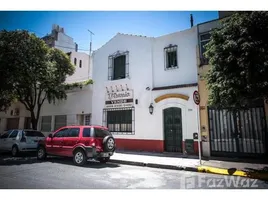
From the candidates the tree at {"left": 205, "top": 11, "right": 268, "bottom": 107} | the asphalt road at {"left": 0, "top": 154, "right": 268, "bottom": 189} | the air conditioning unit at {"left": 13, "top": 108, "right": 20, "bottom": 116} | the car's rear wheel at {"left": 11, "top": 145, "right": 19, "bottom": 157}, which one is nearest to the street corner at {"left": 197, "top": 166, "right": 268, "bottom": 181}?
the asphalt road at {"left": 0, "top": 154, "right": 268, "bottom": 189}

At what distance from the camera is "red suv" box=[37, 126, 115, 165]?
25.6 feet

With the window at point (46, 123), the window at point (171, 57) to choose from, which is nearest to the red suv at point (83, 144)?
the window at point (171, 57)

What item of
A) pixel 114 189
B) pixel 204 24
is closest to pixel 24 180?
pixel 114 189

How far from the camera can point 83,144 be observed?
26.2 ft

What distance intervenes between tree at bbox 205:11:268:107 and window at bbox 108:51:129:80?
23.2 feet

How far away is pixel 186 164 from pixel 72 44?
2554 centimetres

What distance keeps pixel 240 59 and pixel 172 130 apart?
5713 mm

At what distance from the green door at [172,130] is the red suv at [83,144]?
3.83 m

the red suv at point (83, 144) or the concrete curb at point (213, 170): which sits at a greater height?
the red suv at point (83, 144)

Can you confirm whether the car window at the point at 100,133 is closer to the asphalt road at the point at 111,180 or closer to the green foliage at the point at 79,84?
the asphalt road at the point at 111,180

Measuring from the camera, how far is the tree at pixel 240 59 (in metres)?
6.05

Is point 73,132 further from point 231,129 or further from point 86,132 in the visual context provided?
point 231,129

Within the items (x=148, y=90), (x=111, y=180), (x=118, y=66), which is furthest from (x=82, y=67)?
(x=111, y=180)

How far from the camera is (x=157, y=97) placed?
1139 cm
